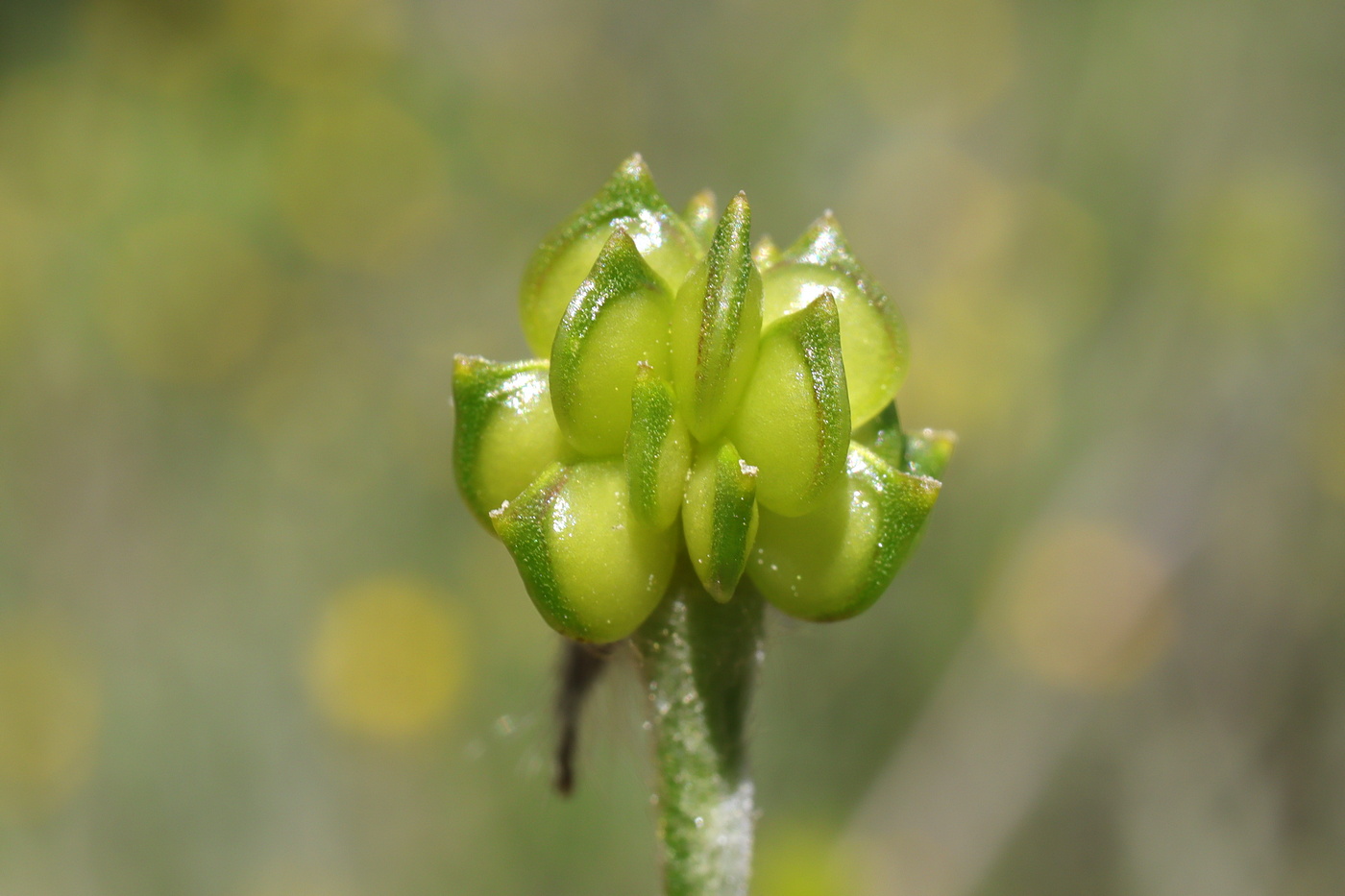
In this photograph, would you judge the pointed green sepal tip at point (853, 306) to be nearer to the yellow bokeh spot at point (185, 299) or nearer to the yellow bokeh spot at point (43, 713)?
the yellow bokeh spot at point (43, 713)

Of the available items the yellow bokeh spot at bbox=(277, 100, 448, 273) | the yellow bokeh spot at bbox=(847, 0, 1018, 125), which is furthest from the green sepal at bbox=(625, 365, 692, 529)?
the yellow bokeh spot at bbox=(847, 0, 1018, 125)

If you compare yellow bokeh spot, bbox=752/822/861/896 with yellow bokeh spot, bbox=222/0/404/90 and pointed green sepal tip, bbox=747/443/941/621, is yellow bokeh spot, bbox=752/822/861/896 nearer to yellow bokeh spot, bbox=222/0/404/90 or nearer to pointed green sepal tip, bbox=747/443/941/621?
pointed green sepal tip, bbox=747/443/941/621

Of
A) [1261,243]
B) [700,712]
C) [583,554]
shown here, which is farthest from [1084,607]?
[583,554]

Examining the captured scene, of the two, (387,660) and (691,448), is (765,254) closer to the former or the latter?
(691,448)

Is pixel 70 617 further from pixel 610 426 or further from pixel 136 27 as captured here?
pixel 610 426

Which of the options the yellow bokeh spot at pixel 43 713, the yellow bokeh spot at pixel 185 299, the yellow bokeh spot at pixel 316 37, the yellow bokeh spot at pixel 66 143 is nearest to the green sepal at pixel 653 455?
the yellow bokeh spot at pixel 43 713
